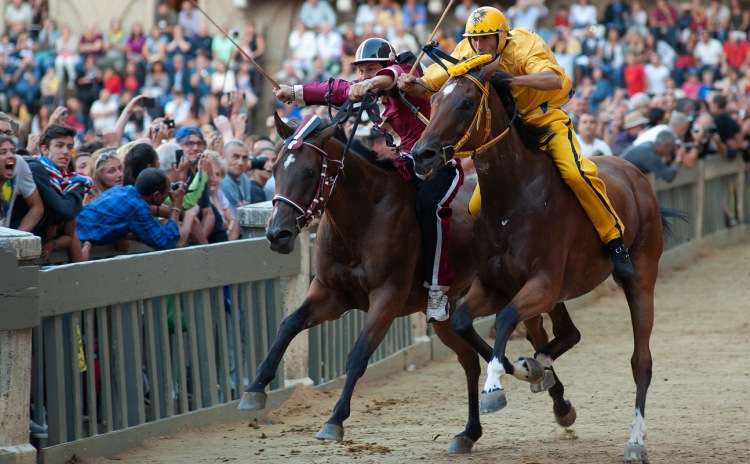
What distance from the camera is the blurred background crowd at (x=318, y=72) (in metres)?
14.1

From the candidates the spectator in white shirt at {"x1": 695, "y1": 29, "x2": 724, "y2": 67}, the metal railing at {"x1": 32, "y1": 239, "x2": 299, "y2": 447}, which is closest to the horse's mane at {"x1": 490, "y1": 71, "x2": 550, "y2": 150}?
the metal railing at {"x1": 32, "y1": 239, "x2": 299, "y2": 447}

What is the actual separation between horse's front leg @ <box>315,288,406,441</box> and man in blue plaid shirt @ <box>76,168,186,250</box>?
174 cm

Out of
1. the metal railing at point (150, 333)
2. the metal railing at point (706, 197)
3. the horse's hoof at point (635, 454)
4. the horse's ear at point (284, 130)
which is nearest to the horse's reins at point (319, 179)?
the horse's ear at point (284, 130)

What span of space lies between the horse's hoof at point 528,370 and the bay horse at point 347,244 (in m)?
0.02

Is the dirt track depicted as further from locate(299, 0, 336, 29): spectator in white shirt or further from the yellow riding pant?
locate(299, 0, 336, 29): spectator in white shirt

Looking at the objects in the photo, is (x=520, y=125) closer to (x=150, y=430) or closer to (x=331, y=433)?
(x=331, y=433)

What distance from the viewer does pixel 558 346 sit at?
8469mm

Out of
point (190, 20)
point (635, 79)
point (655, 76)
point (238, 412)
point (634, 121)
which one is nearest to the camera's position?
point (238, 412)

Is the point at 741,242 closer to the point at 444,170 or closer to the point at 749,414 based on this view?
the point at 749,414

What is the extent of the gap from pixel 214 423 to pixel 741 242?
1279cm

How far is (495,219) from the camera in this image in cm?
752

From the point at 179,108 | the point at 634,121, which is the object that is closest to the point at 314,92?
the point at 634,121

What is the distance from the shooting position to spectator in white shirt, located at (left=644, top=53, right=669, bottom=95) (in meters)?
21.9

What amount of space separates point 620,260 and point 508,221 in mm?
1061
